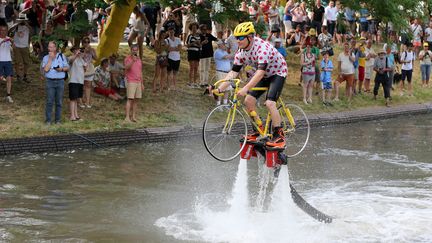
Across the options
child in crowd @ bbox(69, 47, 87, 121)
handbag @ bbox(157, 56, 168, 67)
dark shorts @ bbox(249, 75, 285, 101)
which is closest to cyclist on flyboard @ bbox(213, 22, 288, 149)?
dark shorts @ bbox(249, 75, 285, 101)

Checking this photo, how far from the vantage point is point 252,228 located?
12.5m

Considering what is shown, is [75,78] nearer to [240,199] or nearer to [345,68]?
[240,199]

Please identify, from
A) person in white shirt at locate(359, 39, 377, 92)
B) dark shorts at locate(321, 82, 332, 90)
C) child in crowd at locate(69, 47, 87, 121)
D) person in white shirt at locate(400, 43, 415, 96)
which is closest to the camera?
child in crowd at locate(69, 47, 87, 121)

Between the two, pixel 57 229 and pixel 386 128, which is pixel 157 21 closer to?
pixel 386 128

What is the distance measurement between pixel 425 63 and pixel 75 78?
17.0 metres

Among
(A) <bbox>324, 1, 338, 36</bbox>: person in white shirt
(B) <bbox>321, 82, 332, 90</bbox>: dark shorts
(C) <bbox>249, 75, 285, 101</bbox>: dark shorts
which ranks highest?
(A) <bbox>324, 1, 338, 36</bbox>: person in white shirt

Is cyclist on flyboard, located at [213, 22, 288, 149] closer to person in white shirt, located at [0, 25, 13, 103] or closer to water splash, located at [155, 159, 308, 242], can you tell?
water splash, located at [155, 159, 308, 242]

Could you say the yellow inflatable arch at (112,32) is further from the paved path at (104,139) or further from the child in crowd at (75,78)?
the paved path at (104,139)

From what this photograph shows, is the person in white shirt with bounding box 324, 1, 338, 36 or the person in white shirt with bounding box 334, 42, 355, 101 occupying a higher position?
the person in white shirt with bounding box 324, 1, 338, 36

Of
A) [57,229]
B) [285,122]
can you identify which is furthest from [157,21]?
[57,229]

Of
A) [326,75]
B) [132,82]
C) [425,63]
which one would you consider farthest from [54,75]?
[425,63]

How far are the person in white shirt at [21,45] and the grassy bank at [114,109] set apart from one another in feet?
1.56

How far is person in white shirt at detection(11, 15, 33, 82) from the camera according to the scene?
22625 mm

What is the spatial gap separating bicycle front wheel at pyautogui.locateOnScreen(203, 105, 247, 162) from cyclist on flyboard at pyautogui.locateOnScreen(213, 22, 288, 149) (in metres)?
0.19
